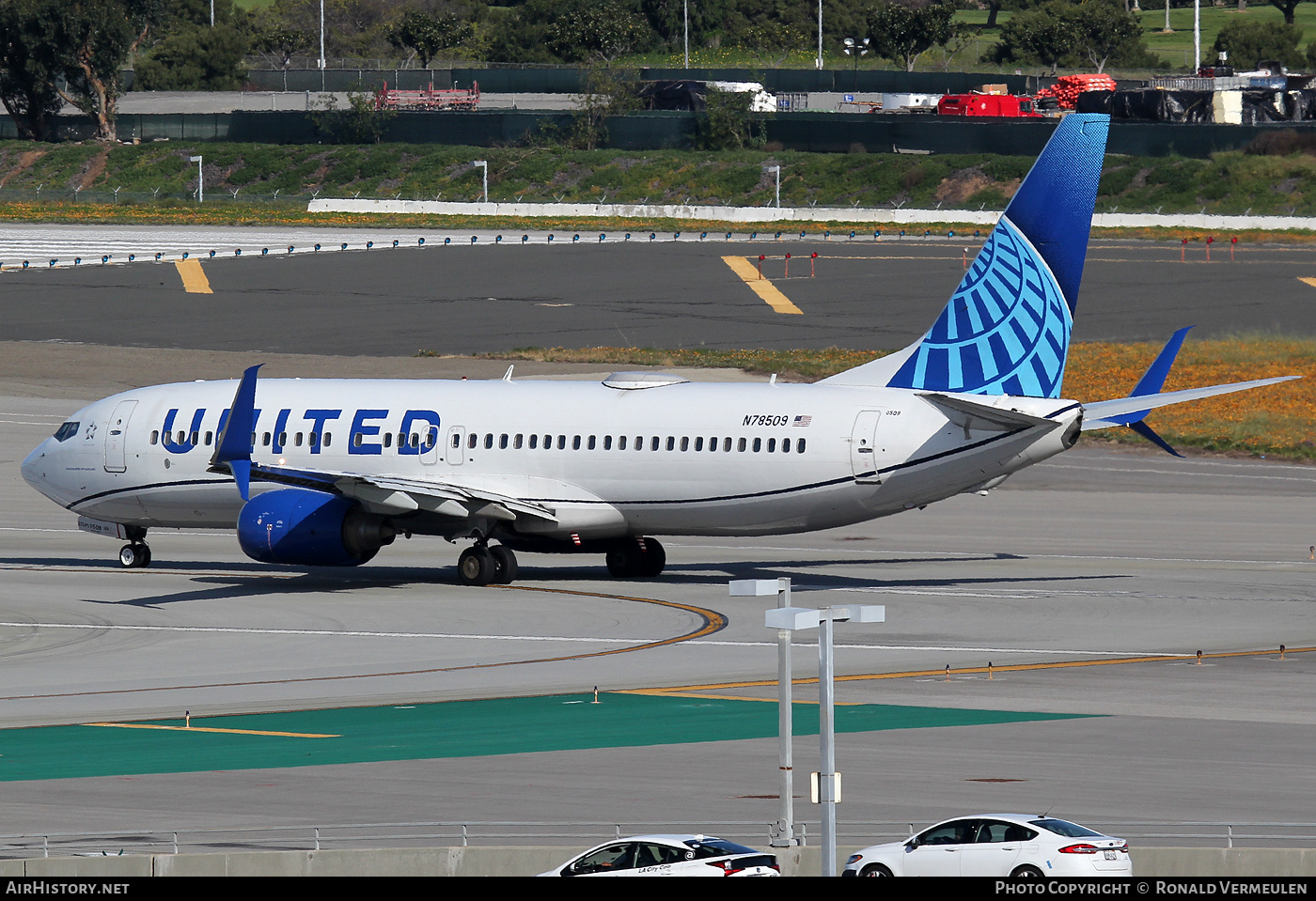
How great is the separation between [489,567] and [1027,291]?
13971 millimetres

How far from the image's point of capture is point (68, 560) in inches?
1988

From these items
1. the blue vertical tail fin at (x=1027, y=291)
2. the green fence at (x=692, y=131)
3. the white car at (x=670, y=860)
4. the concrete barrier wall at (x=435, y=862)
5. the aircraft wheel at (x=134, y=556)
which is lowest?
the aircraft wheel at (x=134, y=556)

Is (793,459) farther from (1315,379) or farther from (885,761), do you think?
(1315,379)

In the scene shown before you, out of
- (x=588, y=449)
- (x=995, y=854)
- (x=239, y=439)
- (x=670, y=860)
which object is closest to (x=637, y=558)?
(x=588, y=449)

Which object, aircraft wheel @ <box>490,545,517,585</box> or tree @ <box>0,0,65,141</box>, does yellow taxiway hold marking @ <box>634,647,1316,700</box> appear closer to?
aircraft wheel @ <box>490,545,517,585</box>

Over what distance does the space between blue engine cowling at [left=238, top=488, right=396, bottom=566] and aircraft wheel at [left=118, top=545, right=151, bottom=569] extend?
20.9ft

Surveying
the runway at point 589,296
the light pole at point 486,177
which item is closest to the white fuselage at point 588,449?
the runway at point 589,296

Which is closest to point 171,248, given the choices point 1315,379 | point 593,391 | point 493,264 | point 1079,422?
point 493,264

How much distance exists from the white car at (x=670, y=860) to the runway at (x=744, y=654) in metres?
4.59

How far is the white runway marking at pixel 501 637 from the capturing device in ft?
118

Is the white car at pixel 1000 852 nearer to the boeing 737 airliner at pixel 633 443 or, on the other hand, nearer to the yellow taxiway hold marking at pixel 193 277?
the boeing 737 airliner at pixel 633 443

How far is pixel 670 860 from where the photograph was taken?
17.2 meters

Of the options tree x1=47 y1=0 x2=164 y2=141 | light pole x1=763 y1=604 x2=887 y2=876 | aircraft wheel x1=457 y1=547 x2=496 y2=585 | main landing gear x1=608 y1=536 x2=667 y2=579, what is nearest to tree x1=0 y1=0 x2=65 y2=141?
tree x1=47 y1=0 x2=164 y2=141

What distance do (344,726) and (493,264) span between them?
82634mm
